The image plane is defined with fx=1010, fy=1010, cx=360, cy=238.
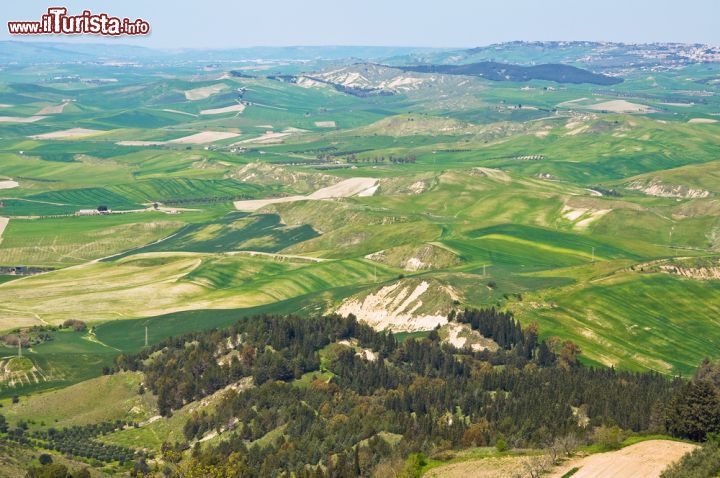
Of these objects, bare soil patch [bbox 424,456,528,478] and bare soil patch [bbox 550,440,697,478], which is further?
bare soil patch [bbox 424,456,528,478]

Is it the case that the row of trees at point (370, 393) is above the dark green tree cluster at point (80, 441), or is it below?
above

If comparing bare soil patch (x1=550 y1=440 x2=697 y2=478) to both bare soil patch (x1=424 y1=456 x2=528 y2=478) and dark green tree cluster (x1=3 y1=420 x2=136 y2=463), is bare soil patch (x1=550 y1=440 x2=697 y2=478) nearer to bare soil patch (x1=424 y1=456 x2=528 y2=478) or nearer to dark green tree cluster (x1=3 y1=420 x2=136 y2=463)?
bare soil patch (x1=424 y1=456 x2=528 y2=478)

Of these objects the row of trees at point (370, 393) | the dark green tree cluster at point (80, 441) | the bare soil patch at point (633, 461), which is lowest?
the dark green tree cluster at point (80, 441)

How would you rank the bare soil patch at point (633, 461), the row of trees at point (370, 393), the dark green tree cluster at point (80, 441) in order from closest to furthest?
1. the bare soil patch at point (633, 461)
2. the row of trees at point (370, 393)
3. the dark green tree cluster at point (80, 441)

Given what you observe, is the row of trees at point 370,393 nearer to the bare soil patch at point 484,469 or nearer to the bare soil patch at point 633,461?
the bare soil patch at point 484,469

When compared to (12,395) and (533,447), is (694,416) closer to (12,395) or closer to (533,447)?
(533,447)

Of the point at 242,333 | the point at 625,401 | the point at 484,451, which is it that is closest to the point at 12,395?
the point at 242,333

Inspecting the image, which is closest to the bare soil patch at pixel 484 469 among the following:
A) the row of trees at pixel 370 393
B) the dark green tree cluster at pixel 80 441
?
the row of trees at pixel 370 393

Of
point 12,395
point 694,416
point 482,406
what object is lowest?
point 12,395

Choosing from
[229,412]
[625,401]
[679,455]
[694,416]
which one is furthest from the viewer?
[229,412]

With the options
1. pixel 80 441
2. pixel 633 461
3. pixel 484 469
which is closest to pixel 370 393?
pixel 80 441

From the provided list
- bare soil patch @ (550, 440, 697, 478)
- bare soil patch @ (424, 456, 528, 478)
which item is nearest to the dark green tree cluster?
bare soil patch @ (424, 456, 528, 478)
